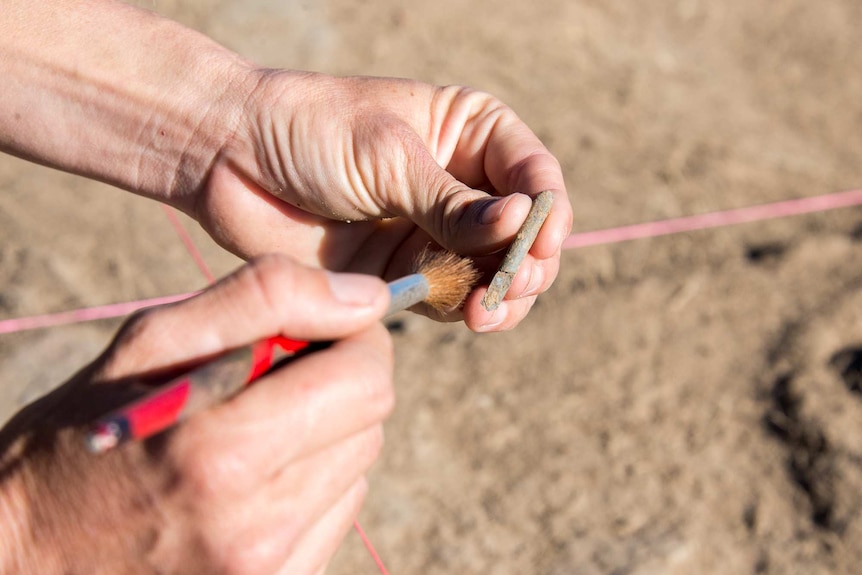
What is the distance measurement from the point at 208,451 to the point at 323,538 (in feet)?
1.01

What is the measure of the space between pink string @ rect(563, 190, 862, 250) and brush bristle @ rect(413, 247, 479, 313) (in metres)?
1.87

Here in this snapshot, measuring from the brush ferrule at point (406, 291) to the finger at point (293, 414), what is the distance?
14 cm

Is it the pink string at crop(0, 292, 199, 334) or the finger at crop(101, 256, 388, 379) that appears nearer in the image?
the finger at crop(101, 256, 388, 379)

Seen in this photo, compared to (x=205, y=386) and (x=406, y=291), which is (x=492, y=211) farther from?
(x=205, y=386)

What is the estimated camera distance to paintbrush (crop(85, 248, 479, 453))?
0.88 m

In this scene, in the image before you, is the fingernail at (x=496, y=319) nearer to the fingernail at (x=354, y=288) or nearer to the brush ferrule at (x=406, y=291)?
the brush ferrule at (x=406, y=291)

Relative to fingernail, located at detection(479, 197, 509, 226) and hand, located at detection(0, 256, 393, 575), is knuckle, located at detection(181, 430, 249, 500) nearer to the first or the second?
hand, located at detection(0, 256, 393, 575)

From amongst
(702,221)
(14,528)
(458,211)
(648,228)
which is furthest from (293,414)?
(702,221)

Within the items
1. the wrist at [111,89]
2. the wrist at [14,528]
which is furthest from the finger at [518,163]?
the wrist at [14,528]

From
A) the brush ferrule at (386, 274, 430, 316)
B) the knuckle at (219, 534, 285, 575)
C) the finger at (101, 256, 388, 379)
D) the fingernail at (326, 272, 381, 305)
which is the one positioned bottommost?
the knuckle at (219, 534, 285, 575)

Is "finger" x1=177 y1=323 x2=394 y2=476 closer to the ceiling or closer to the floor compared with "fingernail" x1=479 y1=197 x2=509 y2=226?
closer to the ceiling

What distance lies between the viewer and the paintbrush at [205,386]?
2.87 ft

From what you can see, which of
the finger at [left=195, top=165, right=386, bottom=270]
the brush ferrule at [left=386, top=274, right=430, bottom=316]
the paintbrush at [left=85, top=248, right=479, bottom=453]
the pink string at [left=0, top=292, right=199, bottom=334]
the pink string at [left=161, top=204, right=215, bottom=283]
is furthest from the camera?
the pink string at [left=161, top=204, right=215, bottom=283]

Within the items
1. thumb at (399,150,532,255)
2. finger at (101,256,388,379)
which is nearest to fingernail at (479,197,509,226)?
thumb at (399,150,532,255)
